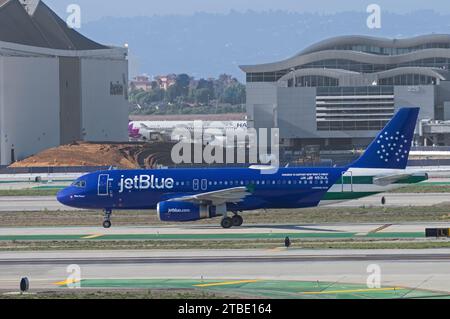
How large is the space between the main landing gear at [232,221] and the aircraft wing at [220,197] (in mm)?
1061

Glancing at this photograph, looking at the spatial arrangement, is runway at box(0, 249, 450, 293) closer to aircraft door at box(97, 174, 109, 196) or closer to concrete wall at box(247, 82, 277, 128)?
aircraft door at box(97, 174, 109, 196)

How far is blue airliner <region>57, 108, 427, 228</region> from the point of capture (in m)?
68.4

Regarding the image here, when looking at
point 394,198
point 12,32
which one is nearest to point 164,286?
point 394,198

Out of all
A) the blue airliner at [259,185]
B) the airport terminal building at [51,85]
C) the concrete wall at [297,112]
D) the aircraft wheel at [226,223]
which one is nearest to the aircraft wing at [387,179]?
the blue airliner at [259,185]

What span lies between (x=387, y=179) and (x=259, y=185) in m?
7.75

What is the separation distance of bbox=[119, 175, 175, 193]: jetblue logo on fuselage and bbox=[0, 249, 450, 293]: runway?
46.1 ft

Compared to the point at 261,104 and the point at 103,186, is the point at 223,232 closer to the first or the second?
the point at 103,186

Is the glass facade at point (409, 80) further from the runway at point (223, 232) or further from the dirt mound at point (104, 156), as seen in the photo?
the runway at point (223, 232)

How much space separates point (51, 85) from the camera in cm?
16038

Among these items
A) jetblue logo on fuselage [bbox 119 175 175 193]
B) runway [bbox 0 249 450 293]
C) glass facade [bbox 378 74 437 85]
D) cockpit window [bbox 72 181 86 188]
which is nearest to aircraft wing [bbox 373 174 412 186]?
jetblue logo on fuselage [bbox 119 175 175 193]

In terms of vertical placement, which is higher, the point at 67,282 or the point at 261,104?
the point at 261,104

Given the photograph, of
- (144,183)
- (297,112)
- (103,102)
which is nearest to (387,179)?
(144,183)
